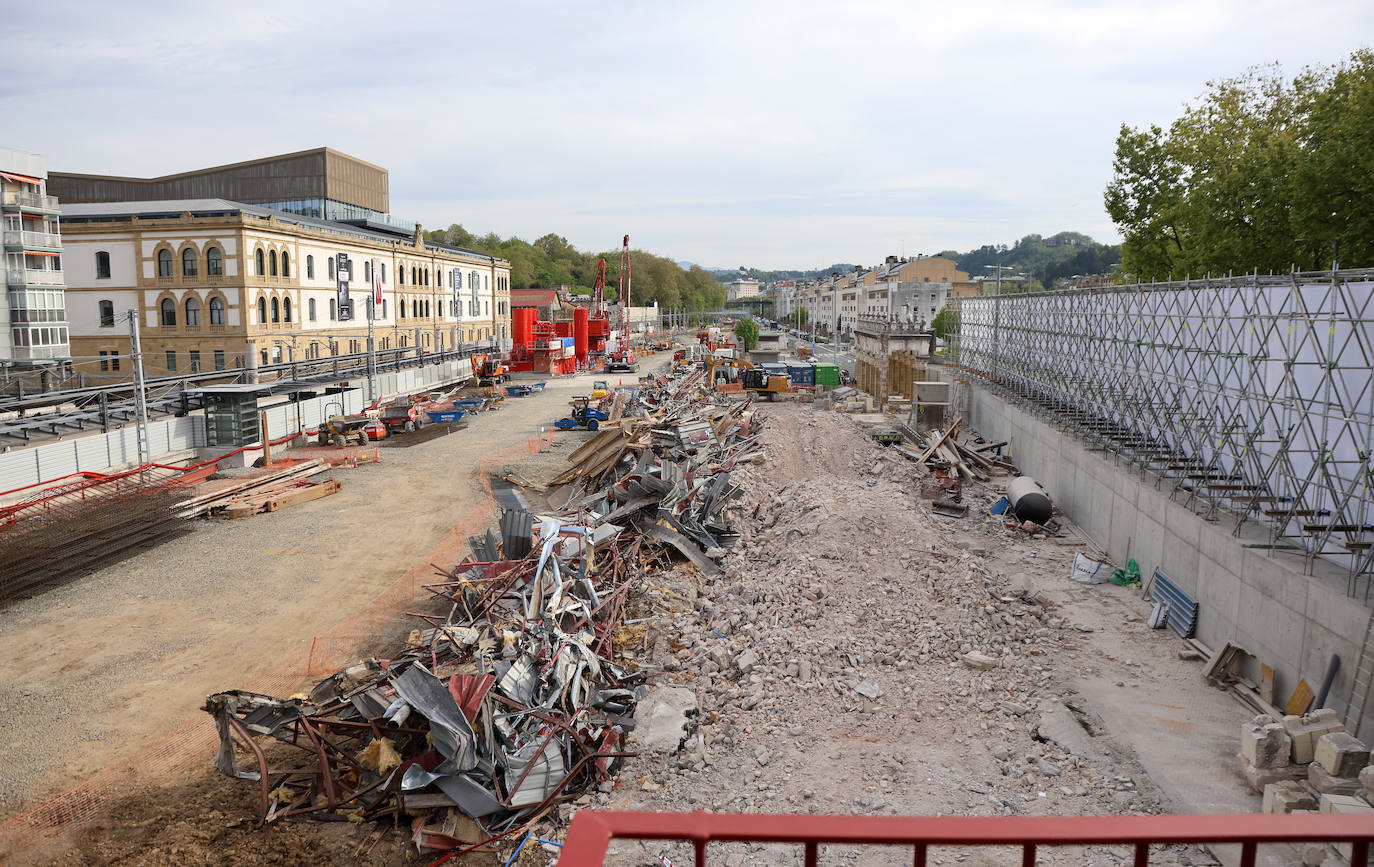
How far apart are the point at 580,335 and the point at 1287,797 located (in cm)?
6942

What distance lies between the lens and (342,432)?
119ft

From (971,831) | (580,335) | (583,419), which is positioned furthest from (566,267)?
(971,831)

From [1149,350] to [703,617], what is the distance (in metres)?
13.1

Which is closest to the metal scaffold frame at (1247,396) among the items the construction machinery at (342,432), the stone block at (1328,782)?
the stone block at (1328,782)

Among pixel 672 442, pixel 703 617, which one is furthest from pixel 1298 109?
pixel 703 617

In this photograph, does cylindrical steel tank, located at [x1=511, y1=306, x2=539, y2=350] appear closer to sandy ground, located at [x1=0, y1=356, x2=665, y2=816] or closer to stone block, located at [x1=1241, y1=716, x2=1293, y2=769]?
sandy ground, located at [x1=0, y1=356, x2=665, y2=816]

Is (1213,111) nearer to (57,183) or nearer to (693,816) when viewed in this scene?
(693,816)

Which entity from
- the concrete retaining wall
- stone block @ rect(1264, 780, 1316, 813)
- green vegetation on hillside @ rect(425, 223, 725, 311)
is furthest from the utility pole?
green vegetation on hillside @ rect(425, 223, 725, 311)

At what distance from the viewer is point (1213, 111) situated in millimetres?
35250

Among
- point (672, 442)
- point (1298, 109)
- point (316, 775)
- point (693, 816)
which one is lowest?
point (316, 775)

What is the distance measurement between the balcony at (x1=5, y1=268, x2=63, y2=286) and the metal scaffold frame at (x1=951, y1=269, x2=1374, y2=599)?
51368 mm

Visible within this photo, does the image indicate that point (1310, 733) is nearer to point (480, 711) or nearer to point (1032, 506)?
point (480, 711)

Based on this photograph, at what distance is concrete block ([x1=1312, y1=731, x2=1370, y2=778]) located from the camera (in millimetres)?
9195

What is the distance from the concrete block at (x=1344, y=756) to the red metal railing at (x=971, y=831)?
848 cm
